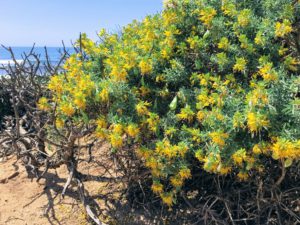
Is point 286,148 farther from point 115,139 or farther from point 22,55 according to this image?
point 22,55

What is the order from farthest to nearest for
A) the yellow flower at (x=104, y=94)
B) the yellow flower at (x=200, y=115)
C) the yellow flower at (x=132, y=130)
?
the yellow flower at (x=104, y=94) → the yellow flower at (x=132, y=130) → the yellow flower at (x=200, y=115)

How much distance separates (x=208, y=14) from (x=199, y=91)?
60cm

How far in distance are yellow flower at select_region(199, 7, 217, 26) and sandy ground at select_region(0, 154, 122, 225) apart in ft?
6.08

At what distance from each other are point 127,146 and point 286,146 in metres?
1.39

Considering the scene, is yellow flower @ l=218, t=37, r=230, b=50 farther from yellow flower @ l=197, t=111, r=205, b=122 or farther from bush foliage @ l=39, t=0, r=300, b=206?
yellow flower @ l=197, t=111, r=205, b=122

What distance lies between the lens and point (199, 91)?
3.05 m

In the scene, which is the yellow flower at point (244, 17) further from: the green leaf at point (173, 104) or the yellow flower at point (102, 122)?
the yellow flower at point (102, 122)

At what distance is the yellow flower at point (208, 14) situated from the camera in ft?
10.5

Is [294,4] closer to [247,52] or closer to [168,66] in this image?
[247,52]

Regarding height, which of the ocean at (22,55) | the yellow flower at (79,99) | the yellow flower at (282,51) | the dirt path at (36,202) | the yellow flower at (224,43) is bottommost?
the dirt path at (36,202)

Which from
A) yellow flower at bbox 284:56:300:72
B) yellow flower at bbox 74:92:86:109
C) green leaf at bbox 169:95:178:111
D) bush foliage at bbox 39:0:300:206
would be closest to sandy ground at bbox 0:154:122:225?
bush foliage at bbox 39:0:300:206

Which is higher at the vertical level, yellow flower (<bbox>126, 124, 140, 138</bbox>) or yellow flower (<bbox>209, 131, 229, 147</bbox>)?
yellow flower (<bbox>126, 124, 140, 138</bbox>)

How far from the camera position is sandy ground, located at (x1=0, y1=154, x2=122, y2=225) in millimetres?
3990

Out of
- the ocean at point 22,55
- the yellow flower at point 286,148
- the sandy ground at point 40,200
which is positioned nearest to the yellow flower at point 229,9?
the yellow flower at point 286,148
